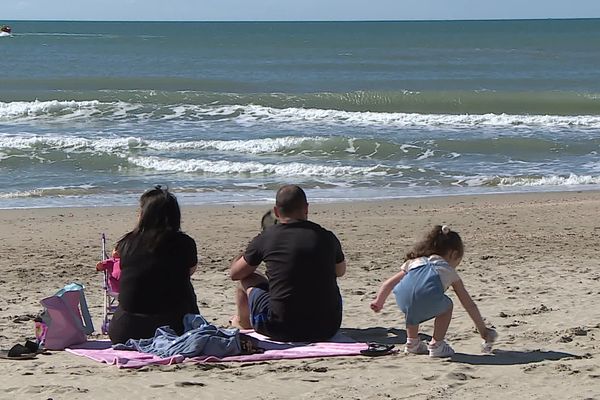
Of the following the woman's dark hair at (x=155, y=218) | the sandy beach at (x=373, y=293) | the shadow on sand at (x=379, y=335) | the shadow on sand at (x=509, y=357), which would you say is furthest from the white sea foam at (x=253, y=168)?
the shadow on sand at (x=509, y=357)

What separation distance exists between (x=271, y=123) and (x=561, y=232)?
13285 mm

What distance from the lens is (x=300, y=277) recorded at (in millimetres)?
5922

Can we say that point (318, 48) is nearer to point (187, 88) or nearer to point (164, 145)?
point (187, 88)

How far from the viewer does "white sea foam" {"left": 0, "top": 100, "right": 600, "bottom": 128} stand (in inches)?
935

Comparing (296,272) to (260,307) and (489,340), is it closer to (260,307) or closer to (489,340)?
(260,307)

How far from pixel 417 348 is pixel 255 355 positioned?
92 centimetres

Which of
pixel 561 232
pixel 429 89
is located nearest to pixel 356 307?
pixel 561 232

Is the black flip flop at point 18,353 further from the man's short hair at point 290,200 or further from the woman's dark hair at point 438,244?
the woman's dark hair at point 438,244

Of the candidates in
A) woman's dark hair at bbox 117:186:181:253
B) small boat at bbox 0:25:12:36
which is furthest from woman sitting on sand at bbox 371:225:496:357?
small boat at bbox 0:25:12:36

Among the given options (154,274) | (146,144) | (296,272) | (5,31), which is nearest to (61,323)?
(154,274)

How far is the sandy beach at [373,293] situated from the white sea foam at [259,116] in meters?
9.86

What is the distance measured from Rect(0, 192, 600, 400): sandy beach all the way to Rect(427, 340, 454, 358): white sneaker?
6cm

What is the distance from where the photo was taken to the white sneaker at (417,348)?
579 centimetres

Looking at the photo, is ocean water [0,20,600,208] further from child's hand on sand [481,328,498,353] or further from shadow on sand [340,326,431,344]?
child's hand on sand [481,328,498,353]
